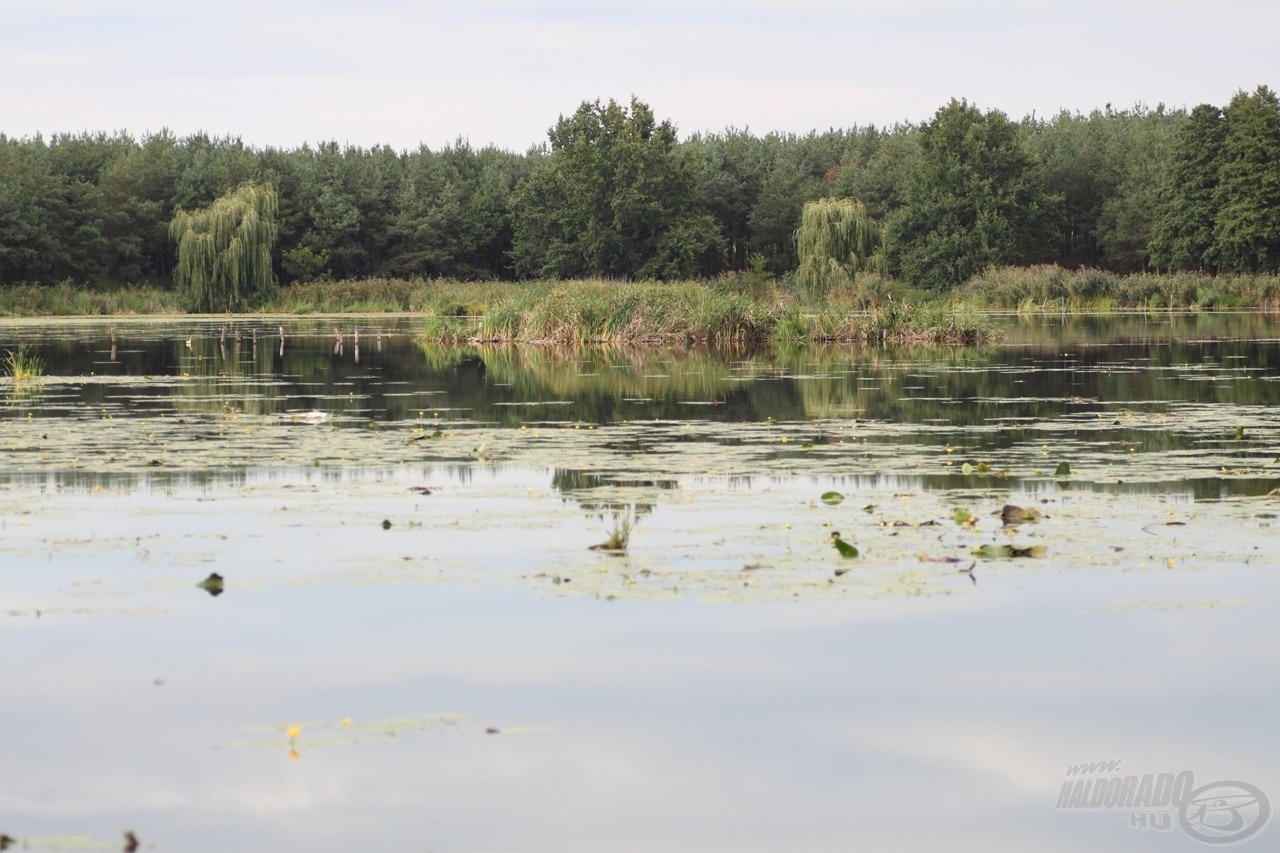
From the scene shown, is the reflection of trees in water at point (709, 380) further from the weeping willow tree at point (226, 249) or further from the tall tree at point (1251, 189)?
the tall tree at point (1251, 189)

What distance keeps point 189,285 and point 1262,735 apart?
190 ft

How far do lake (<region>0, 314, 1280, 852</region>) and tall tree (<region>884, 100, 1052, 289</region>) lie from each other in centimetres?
5830

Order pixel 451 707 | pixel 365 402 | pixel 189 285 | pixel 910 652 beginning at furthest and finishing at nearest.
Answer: pixel 189 285 < pixel 365 402 < pixel 910 652 < pixel 451 707

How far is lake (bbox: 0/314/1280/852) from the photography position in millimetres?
4844

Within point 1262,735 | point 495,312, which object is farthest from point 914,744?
point 495,312

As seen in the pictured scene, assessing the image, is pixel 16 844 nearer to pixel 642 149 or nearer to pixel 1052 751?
pixel 1052 751

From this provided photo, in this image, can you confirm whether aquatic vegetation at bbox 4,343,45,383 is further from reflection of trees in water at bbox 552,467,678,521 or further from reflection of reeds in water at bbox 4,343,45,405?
reflection of trees in water at bbox 552,467,678,521

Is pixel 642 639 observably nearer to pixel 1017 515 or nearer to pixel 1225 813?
pixel 1225 813

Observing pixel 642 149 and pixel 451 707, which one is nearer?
pixel 451 707

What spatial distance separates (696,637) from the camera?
22.3ft

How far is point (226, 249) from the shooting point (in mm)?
57938

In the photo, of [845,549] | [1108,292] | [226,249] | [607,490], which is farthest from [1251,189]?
[845,549]

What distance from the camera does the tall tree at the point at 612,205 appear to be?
246 feet

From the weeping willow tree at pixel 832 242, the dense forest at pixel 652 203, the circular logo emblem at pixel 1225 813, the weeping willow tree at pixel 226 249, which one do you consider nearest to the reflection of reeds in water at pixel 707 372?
the circular logo emblem at pixel 1225 813
